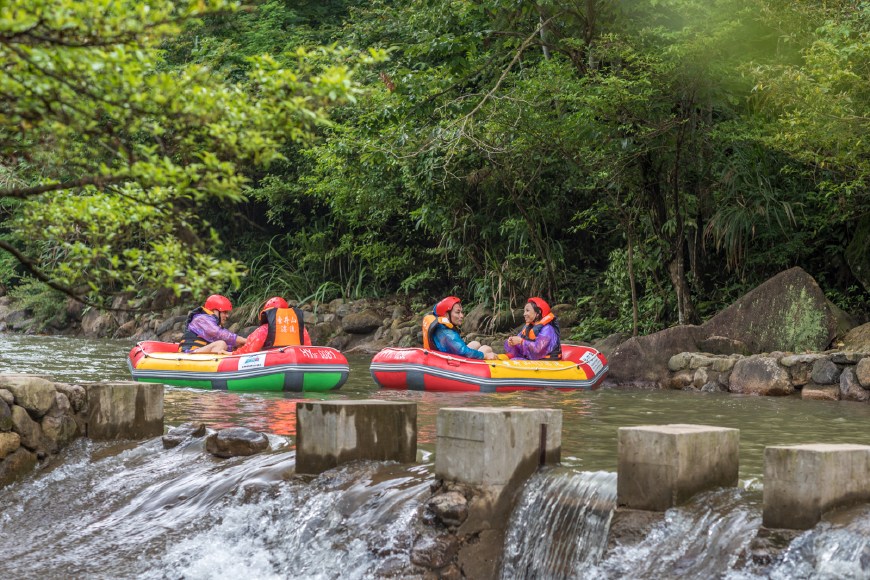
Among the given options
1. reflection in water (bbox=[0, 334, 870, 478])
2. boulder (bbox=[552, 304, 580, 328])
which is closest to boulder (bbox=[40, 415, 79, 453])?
reflection in water (bbox=[0, 334, 870, 478])

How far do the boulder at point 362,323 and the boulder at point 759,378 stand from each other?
1037 cm

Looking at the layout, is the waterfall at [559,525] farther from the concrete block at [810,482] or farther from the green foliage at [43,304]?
the green foliage at [43,304]

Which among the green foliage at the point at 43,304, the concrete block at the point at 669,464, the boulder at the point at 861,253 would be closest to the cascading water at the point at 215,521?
the concrete block at the point at 669,464

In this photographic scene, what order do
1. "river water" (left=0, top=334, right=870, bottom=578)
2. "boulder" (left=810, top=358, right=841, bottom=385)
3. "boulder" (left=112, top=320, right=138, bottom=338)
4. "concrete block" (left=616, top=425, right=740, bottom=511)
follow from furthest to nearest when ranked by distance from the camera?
"boulder" (left=112, top=320, right=138, bottom=338) < "boulder" (left=810, top=358, right=841, bottom=385) < "concrete block" (left=616, top=425, right=740, bottom=511) < "river water" (left=0, top=334, right=870, bottom=578)

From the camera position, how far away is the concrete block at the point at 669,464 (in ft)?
17.1

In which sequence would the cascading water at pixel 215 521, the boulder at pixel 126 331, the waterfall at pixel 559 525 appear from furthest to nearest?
1. the boulder at pixel 126 331
2. the cascading water at pixel 215 521
3. the waterfall at pixel 559 525

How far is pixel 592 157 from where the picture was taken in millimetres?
15633

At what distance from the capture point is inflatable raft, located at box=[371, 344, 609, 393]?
1352 cm

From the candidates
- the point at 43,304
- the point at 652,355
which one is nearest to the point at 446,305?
the point at 652,355

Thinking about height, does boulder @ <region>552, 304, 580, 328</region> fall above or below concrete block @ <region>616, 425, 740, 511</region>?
above

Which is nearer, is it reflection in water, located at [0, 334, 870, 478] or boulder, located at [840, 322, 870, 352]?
reflection in water, located at [0, 334, 870, 478]

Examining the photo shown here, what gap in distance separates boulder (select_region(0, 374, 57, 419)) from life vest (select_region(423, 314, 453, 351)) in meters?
6.86

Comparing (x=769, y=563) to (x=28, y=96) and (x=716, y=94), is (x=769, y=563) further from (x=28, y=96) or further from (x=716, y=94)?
(x=716, y=94)

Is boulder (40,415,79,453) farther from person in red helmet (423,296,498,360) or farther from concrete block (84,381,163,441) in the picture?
person in red helmet (423,296,498,360)
